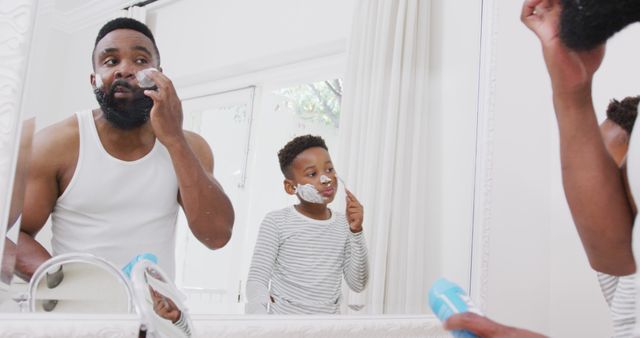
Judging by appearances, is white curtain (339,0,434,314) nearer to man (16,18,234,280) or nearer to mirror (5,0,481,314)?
mirror (5,0,481,314)

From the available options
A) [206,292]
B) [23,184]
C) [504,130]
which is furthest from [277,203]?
[504,130]

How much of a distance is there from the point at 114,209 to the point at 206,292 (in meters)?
0.19

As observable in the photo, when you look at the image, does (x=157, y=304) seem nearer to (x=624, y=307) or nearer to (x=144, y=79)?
(x=144, y=79)

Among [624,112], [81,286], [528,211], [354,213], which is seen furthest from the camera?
[528,211]

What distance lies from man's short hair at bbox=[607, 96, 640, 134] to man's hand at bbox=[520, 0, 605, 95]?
118 mm

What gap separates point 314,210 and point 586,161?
0.46m

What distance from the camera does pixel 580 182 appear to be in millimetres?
748

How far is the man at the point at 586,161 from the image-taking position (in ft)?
2.35

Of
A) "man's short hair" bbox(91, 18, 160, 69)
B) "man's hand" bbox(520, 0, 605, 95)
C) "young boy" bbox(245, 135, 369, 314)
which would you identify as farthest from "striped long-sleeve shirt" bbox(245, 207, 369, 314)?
"man's hand" bbox(520, 0, 605, 95)

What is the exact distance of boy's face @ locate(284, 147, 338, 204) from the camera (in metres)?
0.95

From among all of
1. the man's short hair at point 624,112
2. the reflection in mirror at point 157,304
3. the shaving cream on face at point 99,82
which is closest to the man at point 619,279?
the man's short hair at point 624,112

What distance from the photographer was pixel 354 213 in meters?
1.05

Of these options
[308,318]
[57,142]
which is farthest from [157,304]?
[308,318]

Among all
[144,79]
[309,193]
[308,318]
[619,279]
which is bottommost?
[308,318]
